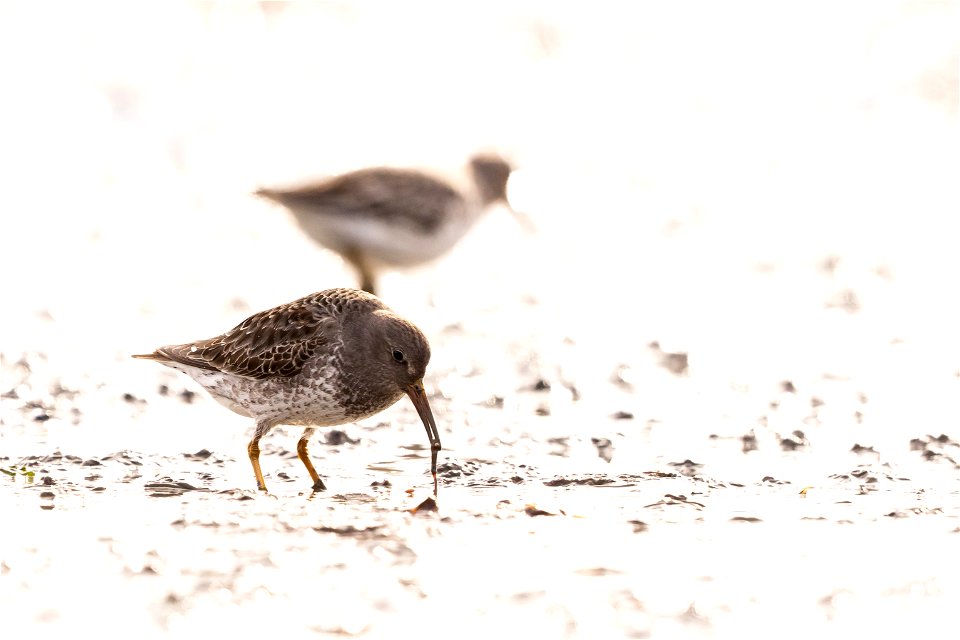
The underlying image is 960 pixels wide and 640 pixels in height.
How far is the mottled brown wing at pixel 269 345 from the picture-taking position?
7461 mm

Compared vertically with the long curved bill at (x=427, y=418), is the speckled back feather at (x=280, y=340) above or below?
above

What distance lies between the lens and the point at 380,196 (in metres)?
10.3

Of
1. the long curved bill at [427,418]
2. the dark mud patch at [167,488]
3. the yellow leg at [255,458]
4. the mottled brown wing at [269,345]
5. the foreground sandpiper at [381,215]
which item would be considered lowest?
the dark mud patch at [167,488]

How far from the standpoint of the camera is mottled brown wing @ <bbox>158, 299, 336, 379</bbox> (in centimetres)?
746

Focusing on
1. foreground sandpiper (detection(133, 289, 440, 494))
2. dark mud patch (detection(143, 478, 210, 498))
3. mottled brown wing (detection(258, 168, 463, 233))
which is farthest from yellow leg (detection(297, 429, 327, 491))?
mottled brown wing (detection(258, 168, 463, 233))

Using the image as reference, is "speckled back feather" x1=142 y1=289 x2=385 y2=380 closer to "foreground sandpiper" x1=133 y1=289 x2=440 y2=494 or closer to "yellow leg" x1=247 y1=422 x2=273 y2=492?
"foreground sandpiper" x1=133 y1=289 x2=440 y2=494

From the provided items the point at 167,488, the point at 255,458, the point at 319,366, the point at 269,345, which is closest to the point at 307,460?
the point at 255,458

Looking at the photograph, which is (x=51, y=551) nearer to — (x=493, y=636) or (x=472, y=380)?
(x=493, y=636)

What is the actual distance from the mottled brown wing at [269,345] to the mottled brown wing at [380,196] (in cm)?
234

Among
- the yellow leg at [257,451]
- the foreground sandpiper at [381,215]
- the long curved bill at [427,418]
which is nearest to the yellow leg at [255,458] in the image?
the yellow leg at [257,451]

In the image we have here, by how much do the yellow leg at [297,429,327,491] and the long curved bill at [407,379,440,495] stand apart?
1.87ft

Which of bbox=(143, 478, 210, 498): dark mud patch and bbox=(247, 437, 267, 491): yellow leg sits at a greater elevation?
bbox=(247, 437, 267, 491): yellow leg

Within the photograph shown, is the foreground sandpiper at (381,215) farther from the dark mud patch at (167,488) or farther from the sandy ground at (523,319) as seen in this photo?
the dark mud patch at (167,488)

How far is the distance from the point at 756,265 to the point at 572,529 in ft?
21.1
